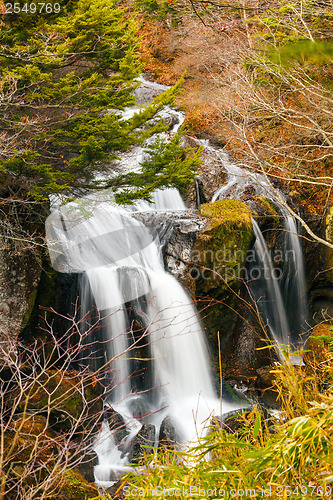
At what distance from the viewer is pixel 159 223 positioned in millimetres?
7480

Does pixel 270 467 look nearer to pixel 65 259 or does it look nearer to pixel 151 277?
pixel 151 277

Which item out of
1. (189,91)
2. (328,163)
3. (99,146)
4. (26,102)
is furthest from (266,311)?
(189,91)

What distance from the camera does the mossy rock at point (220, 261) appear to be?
265 inches

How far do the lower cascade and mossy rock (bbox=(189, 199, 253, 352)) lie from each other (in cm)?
47

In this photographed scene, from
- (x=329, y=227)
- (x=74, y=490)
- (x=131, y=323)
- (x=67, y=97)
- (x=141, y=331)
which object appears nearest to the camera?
(x=74, y=490)

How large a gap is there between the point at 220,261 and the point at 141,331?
6.70 ft

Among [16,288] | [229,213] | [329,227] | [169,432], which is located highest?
[16,288]

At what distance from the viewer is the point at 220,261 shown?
6805mm

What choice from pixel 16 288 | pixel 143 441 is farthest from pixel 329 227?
pixel 16 288

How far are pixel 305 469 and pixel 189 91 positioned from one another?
15.0m

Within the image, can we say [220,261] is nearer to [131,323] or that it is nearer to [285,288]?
[131,323]

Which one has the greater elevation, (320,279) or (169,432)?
(169,432)

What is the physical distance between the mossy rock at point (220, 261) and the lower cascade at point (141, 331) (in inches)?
18.3

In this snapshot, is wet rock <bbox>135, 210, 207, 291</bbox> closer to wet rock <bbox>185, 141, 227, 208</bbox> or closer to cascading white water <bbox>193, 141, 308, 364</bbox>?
cascading white water <bbox>193, 141, 308, 364</bbox>
